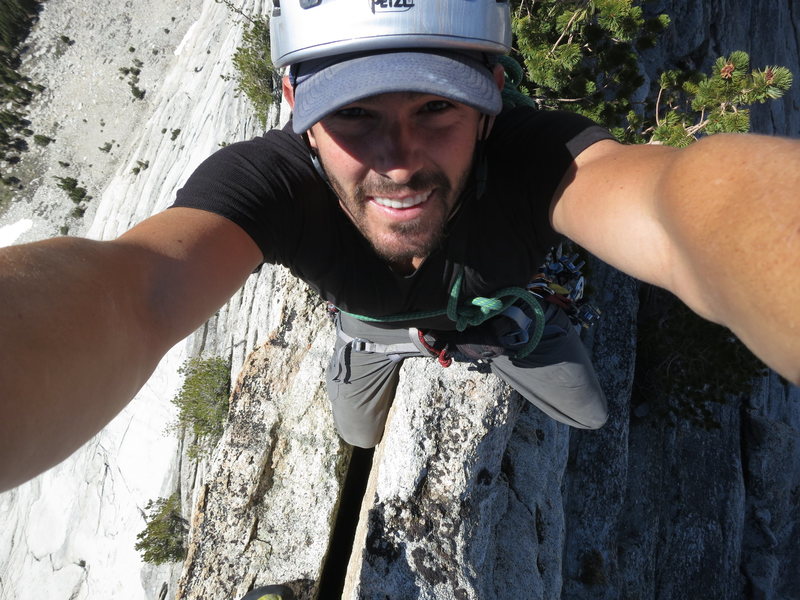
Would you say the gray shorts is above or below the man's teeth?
below

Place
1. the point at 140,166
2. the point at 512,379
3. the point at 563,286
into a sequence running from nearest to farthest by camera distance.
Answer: the point at 512,379 → the point at 563,286 → the point at 140,166

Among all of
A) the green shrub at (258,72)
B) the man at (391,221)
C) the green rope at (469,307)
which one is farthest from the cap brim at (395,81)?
the green shrub at (258,72)

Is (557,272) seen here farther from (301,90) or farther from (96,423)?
(96,423)

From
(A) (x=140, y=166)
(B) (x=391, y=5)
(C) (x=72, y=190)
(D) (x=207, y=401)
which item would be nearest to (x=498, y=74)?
(B) (x=391, y=5)

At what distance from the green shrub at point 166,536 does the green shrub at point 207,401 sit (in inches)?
48.7

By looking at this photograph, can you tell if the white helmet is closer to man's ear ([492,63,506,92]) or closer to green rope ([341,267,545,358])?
man's ear ([492,63,506,92])

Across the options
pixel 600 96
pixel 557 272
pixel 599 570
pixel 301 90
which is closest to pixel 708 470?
pixel 599 570

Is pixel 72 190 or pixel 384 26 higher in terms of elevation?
pixel 72 190

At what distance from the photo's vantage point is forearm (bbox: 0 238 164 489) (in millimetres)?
A: 1391

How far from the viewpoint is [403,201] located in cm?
245

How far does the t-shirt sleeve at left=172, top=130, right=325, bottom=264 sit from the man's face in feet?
0.65

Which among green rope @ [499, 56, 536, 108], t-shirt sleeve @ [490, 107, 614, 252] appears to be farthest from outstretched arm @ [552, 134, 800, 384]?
green rope @ [499, 56, 536, 108]

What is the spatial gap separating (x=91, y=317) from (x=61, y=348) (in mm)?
170

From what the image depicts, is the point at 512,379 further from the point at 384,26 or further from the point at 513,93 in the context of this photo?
the point at 384,26
